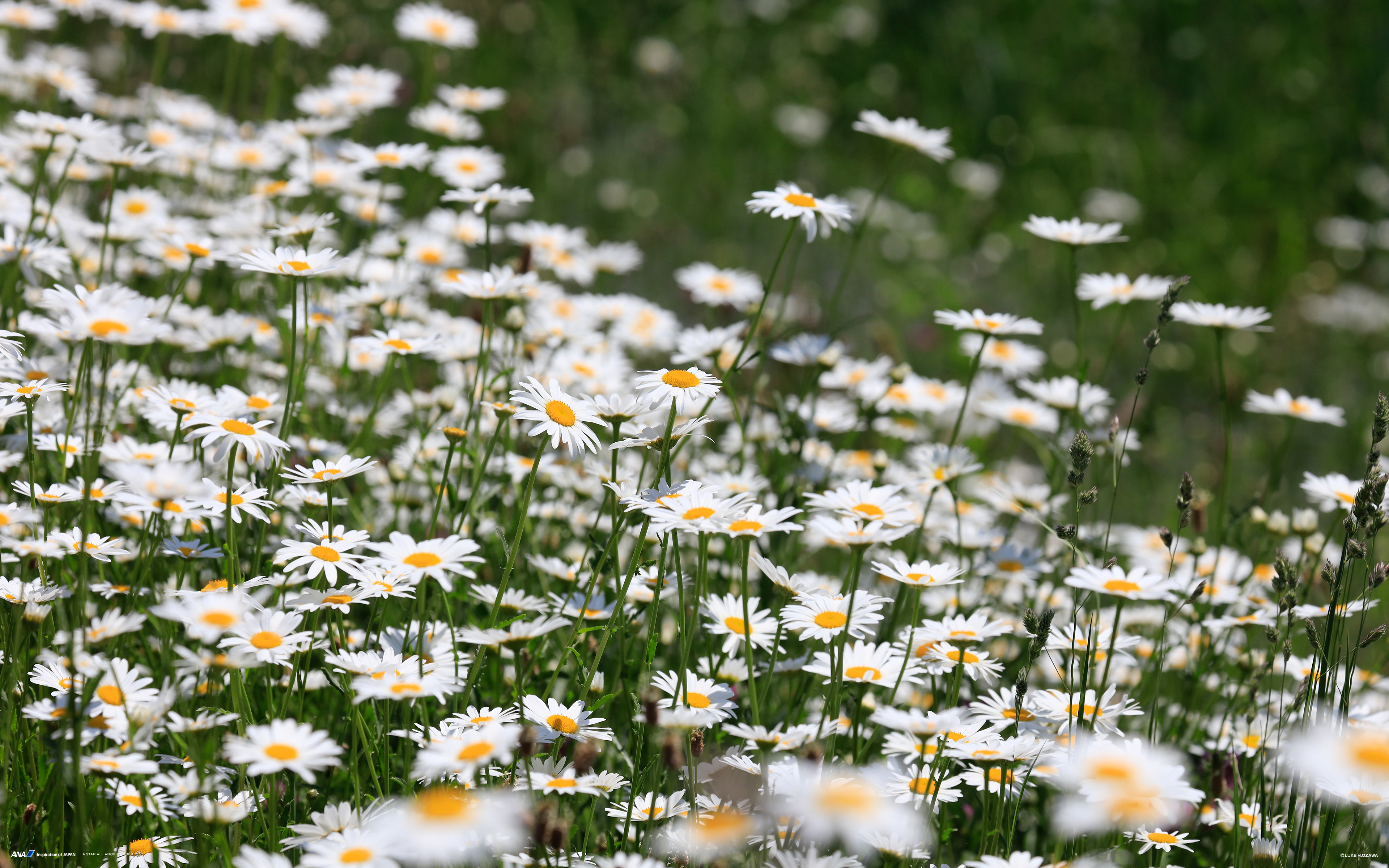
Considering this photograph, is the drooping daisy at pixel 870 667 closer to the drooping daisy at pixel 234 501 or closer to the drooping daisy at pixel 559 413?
the drooping daisy at pixel 559 413

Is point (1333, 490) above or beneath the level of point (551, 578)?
above

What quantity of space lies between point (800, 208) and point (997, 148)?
24.0 feet

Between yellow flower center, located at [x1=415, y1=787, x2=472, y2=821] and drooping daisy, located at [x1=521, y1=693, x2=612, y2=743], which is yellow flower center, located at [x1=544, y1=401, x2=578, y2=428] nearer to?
drooping daisy, located at [x1=521, y1=693, x2=612, y2=743]

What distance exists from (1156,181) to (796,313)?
4.72 m

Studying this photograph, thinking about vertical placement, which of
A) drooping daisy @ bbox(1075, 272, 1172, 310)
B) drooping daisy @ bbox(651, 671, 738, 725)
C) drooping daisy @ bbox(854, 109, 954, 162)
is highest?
drooping daisy @ bbox(854, 109, 954, 162)

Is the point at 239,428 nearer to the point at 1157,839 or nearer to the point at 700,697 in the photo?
the point at 700,697

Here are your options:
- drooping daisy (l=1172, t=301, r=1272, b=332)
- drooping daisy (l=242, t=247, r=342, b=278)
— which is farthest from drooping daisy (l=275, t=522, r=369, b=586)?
drooping daisy (l=1172, t=301, r=1272, b=332)

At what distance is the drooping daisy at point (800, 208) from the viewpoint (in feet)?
7.52

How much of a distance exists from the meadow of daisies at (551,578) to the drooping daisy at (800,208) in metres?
0.02

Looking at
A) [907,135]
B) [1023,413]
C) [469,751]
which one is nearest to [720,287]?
[907,135]

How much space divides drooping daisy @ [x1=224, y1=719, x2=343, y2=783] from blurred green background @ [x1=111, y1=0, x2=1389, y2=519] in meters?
4.24

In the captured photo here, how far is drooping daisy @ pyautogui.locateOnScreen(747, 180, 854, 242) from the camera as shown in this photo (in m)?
2.29

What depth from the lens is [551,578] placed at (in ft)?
8.61

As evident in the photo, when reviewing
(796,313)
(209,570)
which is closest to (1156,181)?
(796,313)
